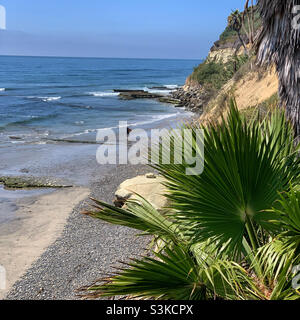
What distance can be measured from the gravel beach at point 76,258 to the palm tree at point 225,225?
428cm

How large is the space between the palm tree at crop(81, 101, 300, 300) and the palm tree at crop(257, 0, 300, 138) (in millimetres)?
1529

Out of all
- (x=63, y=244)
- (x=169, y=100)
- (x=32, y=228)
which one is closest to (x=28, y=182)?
(x=32, y=228)

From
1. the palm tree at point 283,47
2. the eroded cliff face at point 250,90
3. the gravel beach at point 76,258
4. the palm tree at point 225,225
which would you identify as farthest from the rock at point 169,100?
the palm tree at point 225,225

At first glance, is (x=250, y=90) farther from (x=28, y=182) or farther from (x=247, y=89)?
(x=28, y=182)

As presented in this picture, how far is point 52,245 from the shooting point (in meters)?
11.3

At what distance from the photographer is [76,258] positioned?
33.7 feet

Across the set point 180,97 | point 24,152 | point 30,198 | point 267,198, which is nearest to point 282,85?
point 267,198

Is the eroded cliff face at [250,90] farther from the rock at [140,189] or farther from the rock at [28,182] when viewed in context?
the rock at [28,182]

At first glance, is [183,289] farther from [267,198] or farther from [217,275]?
[267,198]

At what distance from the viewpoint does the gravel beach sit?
28.8 feet

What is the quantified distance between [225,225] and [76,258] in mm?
7684

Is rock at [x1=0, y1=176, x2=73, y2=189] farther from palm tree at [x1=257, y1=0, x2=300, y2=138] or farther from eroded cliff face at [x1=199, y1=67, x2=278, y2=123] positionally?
palm tree at [x1=257, y1=0, x2=300, y2=138]

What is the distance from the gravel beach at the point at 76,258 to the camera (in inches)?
346

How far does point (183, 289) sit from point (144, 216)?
88 centimetres
